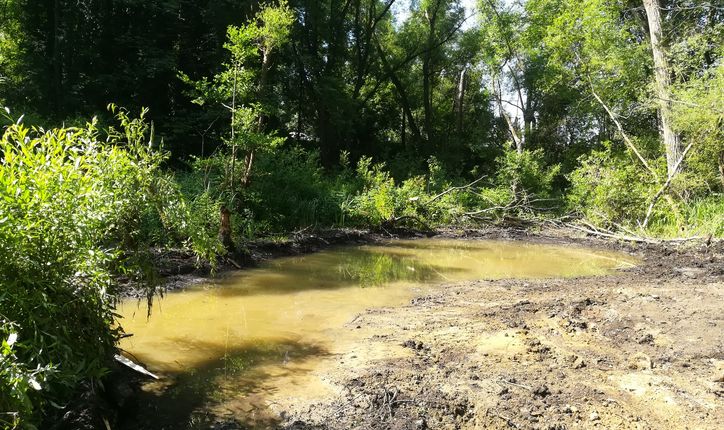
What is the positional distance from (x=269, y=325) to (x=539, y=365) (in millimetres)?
2938

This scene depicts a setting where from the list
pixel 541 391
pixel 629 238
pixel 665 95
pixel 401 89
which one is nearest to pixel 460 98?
pixel 401 89

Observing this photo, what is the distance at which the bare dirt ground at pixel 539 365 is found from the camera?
3.43 metres

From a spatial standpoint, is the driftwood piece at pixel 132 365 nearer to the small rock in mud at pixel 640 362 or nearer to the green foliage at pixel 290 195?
the small rock in mud at pixel 640 362

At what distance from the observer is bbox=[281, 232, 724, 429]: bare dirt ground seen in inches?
135

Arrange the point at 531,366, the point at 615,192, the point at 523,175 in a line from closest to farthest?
the point at 531,366 → the point at 615,192 → the point at 523,175

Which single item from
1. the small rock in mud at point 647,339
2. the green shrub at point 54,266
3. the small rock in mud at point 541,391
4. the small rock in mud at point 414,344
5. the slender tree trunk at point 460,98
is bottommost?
the small rock in mud at point 541,391

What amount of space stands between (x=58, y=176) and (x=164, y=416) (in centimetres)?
179

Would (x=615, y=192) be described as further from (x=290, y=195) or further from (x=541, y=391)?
(x=541, y=391)

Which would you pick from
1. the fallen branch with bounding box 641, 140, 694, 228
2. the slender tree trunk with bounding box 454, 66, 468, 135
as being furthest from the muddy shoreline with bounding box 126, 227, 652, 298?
the slender tree trunk with bounding box 454, 66, 468, 135

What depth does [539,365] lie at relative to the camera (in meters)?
4.26

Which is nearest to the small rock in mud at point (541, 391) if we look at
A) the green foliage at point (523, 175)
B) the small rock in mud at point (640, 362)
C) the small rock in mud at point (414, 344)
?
the small rock in mud at point (640, 362)

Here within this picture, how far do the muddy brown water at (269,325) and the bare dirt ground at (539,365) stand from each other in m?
0.29

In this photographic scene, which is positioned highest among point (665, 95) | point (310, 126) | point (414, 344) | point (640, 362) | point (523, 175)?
point (310, 126)

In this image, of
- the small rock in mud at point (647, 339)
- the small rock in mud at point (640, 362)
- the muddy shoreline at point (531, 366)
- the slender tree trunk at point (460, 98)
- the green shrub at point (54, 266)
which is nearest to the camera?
the green shrub at point (54, 266)
